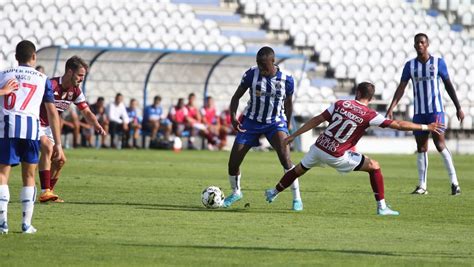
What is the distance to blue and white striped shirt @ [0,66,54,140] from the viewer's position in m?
9.84

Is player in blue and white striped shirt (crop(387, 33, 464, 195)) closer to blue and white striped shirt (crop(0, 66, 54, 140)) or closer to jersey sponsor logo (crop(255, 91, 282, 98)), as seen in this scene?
jersey sponsor logo (crop(255, 91, 282, 98))

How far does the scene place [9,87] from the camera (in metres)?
9.73

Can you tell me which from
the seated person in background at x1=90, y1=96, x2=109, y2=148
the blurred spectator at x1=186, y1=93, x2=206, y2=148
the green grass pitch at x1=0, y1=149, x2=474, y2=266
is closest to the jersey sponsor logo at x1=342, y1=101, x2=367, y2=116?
the green grass pitch at x1=0, y1=149, x2=474, y2=266

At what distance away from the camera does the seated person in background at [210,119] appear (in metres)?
31.8

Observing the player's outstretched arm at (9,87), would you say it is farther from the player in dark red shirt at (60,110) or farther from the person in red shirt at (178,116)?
the person in red shirt at (178,116)

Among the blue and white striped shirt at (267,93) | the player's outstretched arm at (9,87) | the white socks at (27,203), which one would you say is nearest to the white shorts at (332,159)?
the blue and white striped shirt at (267,93)

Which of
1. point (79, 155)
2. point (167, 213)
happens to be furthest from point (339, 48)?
point (167, 213)

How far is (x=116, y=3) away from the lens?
35.7 m

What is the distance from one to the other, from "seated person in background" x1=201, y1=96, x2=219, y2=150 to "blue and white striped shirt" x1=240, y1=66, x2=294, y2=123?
1836 centimetres

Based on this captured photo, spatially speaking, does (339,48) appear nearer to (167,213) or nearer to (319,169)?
(319,169)

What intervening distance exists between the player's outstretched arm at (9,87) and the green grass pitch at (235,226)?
1.27 m

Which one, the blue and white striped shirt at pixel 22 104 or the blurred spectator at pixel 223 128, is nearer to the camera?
the blue and white striped shirt at pixel 22 104

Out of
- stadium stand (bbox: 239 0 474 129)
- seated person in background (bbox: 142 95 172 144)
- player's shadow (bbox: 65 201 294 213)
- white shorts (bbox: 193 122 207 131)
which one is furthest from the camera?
stadium stand (bbox: 239 0 474 129)

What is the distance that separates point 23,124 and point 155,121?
70.0ft
